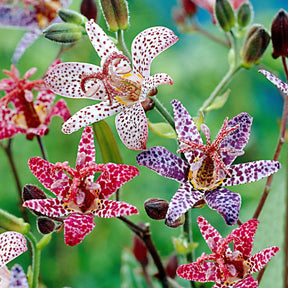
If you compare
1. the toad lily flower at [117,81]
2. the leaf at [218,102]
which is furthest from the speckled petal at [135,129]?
the leaf at [218,102]

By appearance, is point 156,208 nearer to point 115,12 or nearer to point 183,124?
point 183,124

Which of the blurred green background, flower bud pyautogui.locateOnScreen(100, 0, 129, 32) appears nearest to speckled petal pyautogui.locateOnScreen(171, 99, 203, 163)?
flower bud pyautogui.locateOnScreen(100, 0, 129, 32)

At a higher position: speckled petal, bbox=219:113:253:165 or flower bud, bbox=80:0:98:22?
flower bud, bbox=80:0:98:22

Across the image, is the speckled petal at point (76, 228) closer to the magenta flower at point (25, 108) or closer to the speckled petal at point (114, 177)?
the speckled petal at point (114, 177)

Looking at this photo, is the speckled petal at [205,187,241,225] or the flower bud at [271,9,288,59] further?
the flower bud at [271,9,288,59]

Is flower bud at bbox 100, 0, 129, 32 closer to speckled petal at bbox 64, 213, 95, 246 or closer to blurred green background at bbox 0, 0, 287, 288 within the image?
speckled petal at bbox 64, 213, 95, 246
